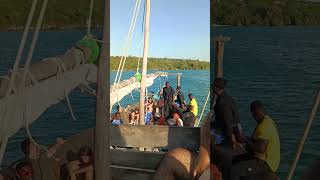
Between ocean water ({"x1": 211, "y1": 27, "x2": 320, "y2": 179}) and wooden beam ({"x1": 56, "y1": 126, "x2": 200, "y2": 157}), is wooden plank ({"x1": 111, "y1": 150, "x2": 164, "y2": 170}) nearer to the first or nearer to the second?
wooden beam ({"x1": 56, "y1": 126, "x2": 200, "y2": 157})

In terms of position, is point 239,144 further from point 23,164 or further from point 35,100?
point 23,164

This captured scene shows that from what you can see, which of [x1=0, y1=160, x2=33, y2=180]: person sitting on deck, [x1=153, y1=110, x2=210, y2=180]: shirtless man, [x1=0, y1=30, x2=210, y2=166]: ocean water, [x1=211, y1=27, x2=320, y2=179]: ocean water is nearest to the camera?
[x1=211, y1=27, x2=320, y2=179]: ocean water

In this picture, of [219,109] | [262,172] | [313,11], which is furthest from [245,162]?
[313,11]

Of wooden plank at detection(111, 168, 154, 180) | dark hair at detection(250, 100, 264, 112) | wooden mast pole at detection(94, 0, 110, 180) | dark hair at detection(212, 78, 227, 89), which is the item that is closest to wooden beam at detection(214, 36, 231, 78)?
dark hair at detection(212, 78, 227, 89)

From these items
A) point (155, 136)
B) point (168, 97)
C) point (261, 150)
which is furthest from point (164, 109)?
point (261, 150)

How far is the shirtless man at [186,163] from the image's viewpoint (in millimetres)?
2006

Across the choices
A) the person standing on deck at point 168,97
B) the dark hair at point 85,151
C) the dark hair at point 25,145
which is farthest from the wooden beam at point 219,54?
the person standing on deck at point 168,97

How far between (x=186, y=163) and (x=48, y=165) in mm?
652

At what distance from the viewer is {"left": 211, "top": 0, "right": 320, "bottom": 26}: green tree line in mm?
1617

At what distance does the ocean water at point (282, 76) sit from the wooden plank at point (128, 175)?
0.96 meters

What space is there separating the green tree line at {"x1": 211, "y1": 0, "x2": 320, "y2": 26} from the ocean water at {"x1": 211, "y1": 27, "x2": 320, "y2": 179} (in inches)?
1.2

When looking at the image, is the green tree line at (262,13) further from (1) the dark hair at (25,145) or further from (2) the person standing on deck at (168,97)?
(2) the person standing on deck at (168,97)

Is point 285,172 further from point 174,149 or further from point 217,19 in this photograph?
point 174,149

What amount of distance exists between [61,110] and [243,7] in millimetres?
879
